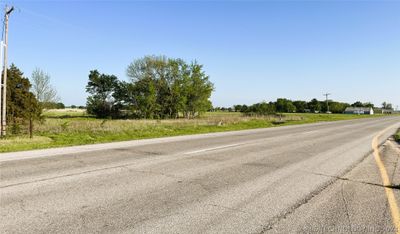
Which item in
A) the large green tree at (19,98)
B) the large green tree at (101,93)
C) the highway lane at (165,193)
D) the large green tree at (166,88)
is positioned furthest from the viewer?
the large green tree at (101,93)

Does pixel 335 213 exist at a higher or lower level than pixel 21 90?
lower

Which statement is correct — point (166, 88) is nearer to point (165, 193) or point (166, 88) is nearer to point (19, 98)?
point (19, 98)

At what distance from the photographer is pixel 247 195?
18.5 feet

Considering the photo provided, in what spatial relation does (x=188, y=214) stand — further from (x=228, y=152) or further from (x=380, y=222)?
(x=228, y=152)

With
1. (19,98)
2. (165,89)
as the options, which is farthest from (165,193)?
(165,89)

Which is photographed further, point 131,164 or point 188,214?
A: point 131,164

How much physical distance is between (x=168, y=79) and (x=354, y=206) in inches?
2337

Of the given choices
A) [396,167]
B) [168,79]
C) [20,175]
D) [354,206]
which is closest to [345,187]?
[354,206]

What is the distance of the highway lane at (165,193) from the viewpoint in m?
4.16

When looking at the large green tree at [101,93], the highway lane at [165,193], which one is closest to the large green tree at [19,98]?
the highway lane at [165,193]

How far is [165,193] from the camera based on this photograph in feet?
18.6

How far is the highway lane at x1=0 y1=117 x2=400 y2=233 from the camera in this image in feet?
13.6

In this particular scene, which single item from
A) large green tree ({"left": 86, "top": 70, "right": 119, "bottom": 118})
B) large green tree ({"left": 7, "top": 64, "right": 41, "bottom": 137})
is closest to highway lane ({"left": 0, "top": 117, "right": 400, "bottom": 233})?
large green tree ({"left": 7, "top": 64, "right": 41, "bottom": 137})

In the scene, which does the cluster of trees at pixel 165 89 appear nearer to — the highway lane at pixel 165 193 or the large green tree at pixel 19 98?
the large green tree at pixel 19 98
